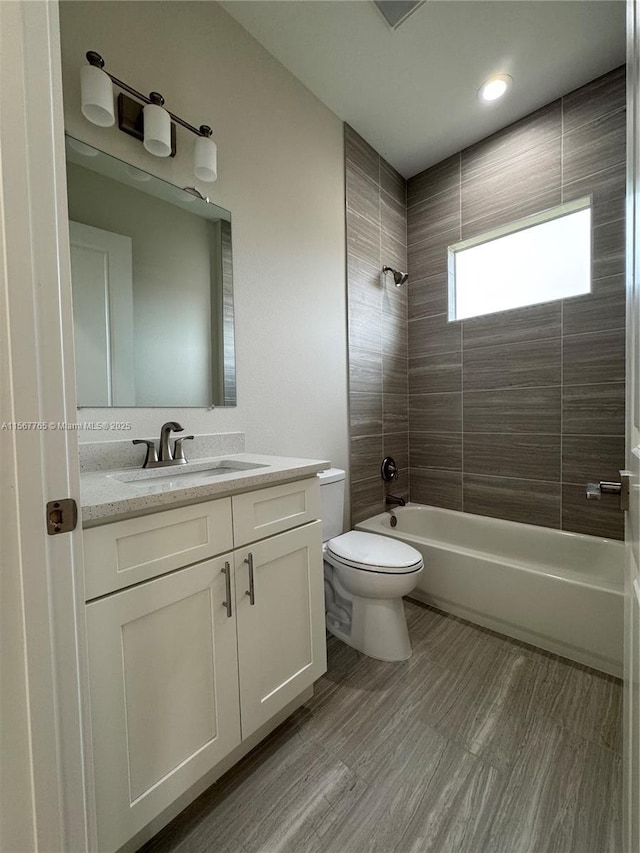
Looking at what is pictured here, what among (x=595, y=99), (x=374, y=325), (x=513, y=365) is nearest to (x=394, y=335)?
(x=374, y=325)

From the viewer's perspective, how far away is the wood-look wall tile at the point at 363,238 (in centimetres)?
223

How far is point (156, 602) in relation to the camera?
2.80 ft

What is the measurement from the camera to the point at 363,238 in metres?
2.33

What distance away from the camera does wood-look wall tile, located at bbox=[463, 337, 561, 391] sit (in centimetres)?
210

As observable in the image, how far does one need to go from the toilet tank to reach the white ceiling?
2.13 m

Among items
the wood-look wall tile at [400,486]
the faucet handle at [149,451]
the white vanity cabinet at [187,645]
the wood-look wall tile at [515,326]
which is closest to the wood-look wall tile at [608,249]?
the wood-look wall tile at [515,326]

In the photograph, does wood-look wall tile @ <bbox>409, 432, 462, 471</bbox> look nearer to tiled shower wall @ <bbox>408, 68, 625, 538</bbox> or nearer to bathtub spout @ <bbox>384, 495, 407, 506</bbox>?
tiled shower wall @ <bbox>408, 68, 625, 538</bbox>

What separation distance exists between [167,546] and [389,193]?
277 centimetres

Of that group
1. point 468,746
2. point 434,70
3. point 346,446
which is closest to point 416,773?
point 468,746

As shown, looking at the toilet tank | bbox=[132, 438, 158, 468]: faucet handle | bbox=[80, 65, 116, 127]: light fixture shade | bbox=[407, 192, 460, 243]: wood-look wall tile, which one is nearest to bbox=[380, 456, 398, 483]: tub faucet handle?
the toilet tank

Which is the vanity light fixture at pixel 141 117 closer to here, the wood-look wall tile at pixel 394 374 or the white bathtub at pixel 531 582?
the wood-look wall tile at pixel 394 374

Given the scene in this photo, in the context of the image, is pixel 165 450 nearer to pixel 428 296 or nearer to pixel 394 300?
pixel 394 300

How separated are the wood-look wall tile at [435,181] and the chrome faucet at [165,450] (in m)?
2.51

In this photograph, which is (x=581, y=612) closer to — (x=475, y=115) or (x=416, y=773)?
(x=416, y=773)
